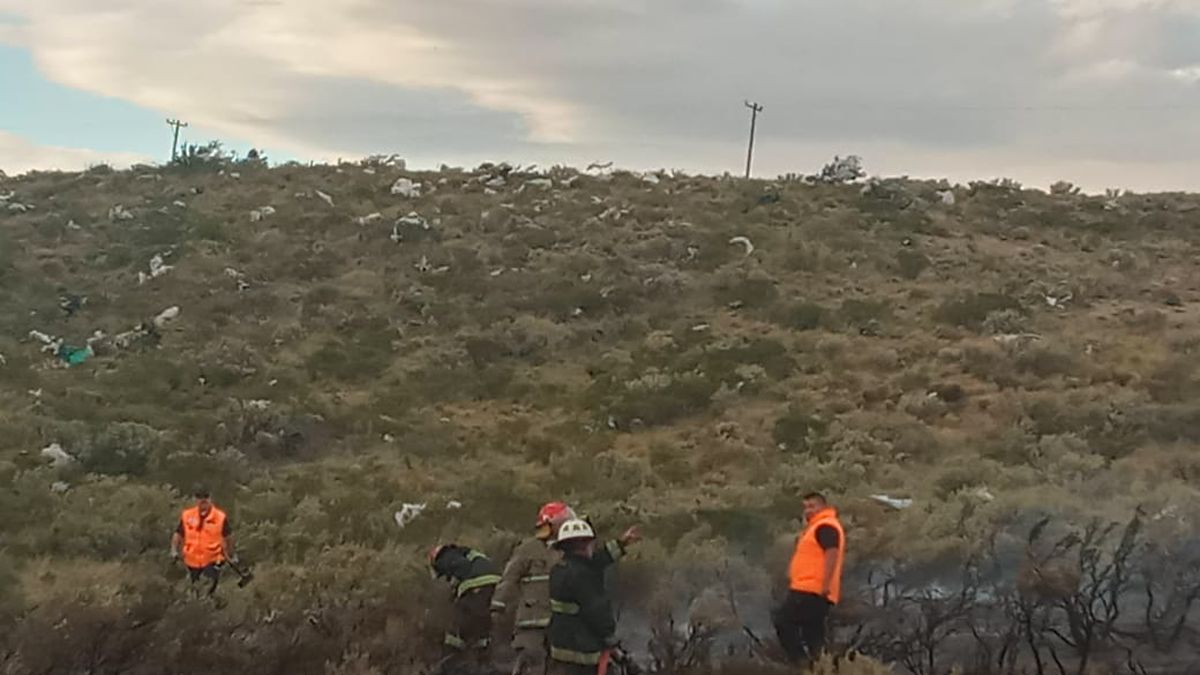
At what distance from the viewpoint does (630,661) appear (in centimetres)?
816

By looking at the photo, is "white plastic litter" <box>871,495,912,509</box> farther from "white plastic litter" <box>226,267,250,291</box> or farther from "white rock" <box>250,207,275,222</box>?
"white rock" <box>250,207,275,222</box>

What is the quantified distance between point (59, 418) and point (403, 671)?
1096 centimetres

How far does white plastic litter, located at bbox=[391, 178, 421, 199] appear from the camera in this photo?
111 feet

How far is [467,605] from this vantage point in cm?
887

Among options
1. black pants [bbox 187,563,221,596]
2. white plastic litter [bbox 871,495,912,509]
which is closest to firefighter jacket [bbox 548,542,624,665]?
black pants [bbox 187,563,221,596]

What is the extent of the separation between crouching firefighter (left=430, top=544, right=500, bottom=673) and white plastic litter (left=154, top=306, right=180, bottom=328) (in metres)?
15.2

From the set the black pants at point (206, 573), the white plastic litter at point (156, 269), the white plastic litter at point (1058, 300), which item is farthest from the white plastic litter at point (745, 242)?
the black pants at point (206, 573)

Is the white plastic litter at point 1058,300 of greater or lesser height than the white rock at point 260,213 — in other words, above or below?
below

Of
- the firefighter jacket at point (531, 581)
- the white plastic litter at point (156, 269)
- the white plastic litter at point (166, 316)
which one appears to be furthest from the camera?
the white plastic litter at point (156, 269)

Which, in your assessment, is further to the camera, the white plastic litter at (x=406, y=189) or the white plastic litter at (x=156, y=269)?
the white plastic litter at (x=406, y=189)

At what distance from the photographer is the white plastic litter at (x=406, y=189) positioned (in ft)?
111

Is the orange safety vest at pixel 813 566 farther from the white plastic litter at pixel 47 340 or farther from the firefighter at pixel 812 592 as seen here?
the white plastic litter at pixel 47 340

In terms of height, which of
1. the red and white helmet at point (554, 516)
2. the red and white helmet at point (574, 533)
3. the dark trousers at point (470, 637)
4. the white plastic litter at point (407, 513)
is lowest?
the white plastic litter at point (407, 513)

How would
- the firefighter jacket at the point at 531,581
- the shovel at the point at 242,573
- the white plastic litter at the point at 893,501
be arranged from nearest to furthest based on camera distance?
the firefighter jacket at the point at 531,581, the shovel at the point at 242,573, the white plastic litter at the point at 893,501
